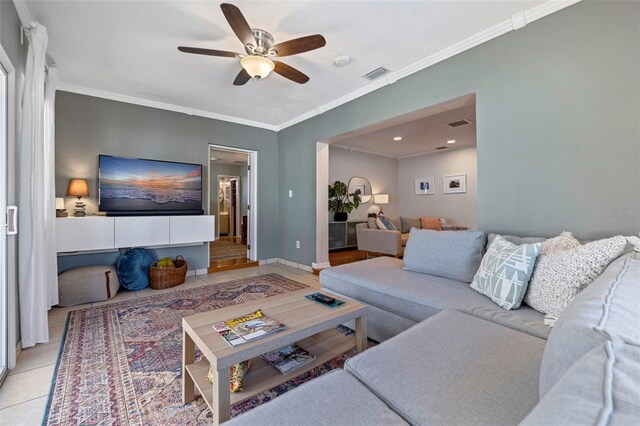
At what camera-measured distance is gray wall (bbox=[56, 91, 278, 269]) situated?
133 inches

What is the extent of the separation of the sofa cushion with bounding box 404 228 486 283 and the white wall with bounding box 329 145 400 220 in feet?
14.4

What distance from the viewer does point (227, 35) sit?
240 cm

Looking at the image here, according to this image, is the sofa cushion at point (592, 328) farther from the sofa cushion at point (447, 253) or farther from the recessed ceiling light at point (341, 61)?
the recessed ceiling light at point (341, 61)

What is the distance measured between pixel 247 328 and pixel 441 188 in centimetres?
686

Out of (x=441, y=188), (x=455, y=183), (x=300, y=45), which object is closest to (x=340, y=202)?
(x=441, y=188)

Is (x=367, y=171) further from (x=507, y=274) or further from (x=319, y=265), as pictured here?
(x=507, y=274)

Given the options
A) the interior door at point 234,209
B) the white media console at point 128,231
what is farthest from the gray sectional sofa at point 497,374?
the interior door at point 234,209

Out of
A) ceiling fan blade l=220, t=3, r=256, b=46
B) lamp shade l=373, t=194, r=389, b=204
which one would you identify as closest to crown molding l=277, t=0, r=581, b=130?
ceiling fan blade l=220, t=3, r=256, b=46

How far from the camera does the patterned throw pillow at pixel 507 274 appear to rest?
1585mm

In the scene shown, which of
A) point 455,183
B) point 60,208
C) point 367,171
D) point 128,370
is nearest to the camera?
point 128,370

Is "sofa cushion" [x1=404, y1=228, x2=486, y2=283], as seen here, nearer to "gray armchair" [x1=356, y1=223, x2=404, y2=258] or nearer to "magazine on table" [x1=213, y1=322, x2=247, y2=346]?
"magazine on table" [x1=213, y1=322, x2=247, y2=346]

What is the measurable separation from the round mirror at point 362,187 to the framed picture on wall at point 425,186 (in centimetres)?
145

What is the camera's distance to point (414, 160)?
7695 millimetres

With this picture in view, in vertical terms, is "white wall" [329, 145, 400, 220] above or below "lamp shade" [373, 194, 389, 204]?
above
